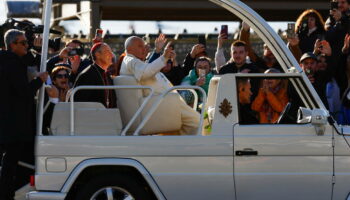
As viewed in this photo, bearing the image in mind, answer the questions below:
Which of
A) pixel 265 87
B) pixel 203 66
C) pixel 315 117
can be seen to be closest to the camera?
pixel 315 117

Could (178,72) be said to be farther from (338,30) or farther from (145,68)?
(145,68)

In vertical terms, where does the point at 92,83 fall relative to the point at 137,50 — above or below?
below

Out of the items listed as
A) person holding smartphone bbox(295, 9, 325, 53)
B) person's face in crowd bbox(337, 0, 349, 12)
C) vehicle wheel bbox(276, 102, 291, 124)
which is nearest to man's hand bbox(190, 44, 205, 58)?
person holding smartphone bbox(295, 9, 325, 53)

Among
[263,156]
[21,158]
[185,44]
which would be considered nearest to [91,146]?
[21,158]

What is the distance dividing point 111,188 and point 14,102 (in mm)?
A: 1312

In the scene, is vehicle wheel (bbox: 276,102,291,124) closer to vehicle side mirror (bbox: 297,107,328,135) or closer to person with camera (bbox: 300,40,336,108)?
vehicle side mirror (bbox: 297,107,328,135)

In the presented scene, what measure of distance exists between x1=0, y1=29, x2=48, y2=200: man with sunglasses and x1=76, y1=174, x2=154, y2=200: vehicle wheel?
2.65ft

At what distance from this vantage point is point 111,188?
855cm

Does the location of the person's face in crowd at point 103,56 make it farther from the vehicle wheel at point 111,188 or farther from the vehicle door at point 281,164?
the vehicle door at point 281,164

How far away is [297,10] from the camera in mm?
35156

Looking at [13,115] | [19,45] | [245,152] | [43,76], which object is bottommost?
[245,152]

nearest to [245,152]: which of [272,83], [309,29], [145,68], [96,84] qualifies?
[145,68]

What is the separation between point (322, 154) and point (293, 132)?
34cm

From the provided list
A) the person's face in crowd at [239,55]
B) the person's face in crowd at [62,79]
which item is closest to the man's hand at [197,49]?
the person's face in crowd at [239,55]
